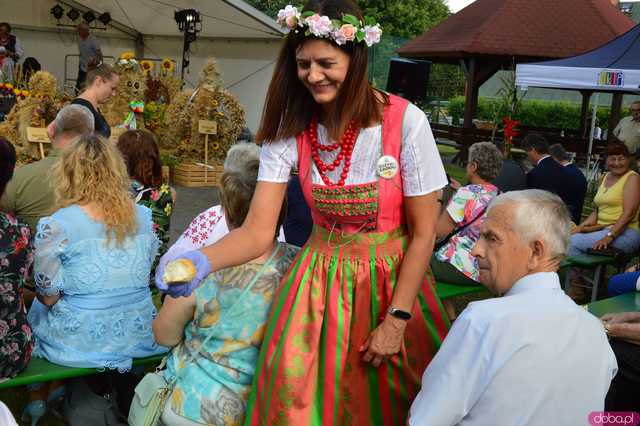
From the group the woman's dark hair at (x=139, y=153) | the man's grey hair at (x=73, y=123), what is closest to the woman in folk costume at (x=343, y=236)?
the woman's dark hair at (x=139, y=153)

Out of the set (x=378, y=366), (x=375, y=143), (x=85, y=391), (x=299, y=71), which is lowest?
(x=85, y=391)

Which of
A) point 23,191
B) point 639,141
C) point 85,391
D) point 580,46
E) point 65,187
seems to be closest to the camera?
point 65,187

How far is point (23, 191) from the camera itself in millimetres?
3637

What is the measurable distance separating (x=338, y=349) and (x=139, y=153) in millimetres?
2307

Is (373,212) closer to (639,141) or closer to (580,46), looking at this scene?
(639,141)

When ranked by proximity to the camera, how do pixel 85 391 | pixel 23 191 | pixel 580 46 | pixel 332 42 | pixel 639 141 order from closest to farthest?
pixel 332 42 < pixel 85 391 < pixel 23 191 < pixel 639 141 < pixel 580 46

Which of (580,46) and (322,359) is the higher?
(580,46)

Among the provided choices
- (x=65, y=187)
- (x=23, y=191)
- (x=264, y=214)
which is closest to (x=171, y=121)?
(x=23, y=191)

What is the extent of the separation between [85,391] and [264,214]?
57.8 inches

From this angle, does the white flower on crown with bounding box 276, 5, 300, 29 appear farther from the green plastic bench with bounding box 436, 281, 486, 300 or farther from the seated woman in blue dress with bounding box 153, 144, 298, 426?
the green plastic bench with bounding box 436, 281, 486, 300

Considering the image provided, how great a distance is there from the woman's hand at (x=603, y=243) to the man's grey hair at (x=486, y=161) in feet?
4.81

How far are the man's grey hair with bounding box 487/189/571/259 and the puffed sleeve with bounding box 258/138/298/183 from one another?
2.38ft

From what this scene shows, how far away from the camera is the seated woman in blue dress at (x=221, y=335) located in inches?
90.6

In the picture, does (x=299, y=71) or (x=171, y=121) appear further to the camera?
(x=171, y=121)
